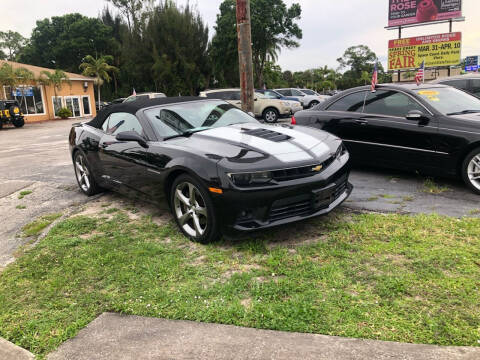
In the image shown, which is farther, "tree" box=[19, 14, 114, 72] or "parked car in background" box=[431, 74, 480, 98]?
"tree" box=[19, 14, 114, 72]

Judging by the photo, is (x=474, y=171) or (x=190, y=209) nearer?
(x=190, y=209)

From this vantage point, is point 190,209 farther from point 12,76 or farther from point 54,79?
point 54,79

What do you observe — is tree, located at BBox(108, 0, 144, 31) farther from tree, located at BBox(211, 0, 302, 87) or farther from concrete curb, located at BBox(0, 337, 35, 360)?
concrete curb, located at BBox(0, 337, 35, 360)

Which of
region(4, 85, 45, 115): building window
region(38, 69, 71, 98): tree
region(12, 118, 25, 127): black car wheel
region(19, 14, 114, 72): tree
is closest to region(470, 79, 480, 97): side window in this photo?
region(12, 118, 25, 127): black car wheel

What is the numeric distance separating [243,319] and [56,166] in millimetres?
→ 7910

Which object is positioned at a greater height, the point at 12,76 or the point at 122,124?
the point at 12,76

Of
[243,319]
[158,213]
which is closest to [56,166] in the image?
[158,213]

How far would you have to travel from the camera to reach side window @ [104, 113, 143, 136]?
484 cm

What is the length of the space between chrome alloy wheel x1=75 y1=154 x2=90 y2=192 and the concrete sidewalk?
376 cm

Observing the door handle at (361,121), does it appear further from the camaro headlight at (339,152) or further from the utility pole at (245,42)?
the utility pole at (245,42)

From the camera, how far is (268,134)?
434 centimetres

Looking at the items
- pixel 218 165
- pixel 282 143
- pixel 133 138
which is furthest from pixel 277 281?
pixel 133 138

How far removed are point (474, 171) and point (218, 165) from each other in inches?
137

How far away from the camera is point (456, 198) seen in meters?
4.95
